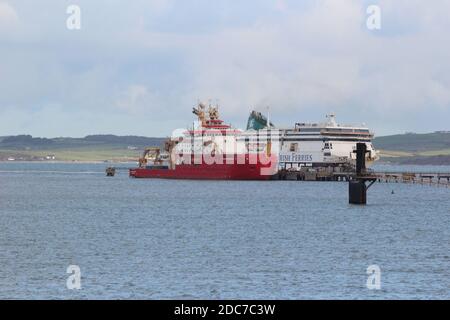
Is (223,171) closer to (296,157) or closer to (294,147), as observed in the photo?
(296,157)

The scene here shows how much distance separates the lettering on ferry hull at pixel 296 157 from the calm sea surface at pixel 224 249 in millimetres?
66006

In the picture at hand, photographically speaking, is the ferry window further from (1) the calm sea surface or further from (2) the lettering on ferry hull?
(1) the calm sea surface

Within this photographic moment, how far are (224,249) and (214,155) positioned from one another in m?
87.8

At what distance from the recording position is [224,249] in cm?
4609

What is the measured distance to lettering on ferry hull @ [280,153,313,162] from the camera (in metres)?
151

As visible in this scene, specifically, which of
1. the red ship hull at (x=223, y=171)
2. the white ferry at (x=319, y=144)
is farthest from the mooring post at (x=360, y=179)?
the white ferry at (x=319, y=144)

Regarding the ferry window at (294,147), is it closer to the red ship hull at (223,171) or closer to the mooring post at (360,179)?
the red ship hull at (223,171)

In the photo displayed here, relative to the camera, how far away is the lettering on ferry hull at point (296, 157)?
150625 millimetres

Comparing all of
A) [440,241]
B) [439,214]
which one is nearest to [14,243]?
[440,241]

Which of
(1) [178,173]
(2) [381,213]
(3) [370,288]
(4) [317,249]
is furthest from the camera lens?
(1) [178,173]

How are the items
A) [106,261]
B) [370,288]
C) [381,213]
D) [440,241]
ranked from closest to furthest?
[370,288] < [106,261] < [440,241] < [381,213]
